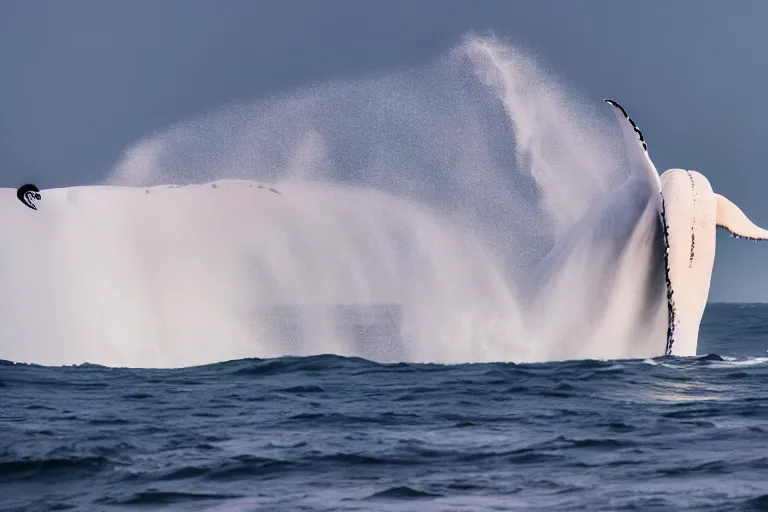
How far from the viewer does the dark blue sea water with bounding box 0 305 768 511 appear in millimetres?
7266

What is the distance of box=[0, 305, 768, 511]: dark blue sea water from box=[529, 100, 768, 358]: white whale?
0.59 metres

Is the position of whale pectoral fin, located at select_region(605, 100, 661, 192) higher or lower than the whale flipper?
higher

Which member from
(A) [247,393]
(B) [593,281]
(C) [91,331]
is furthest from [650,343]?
(C) [91,331]

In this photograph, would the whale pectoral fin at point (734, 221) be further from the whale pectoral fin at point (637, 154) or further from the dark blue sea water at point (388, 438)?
the dark blue sea water at point (388, 438)

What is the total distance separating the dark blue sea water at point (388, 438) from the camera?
23.8ft

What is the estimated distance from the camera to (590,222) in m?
15.0

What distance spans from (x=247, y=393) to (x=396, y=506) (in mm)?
5700

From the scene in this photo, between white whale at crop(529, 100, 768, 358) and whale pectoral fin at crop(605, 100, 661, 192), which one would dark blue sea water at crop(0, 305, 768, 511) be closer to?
white whale at crop(529, 100, 768, 358)

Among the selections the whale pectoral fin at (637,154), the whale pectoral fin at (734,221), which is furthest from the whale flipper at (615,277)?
the whale pectoral fin at (734,221)

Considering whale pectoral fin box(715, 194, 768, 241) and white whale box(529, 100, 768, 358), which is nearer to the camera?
white whale box(529, 100, 768, 358)

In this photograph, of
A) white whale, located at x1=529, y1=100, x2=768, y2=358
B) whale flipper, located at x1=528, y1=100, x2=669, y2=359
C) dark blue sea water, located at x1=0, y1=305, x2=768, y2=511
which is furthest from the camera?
whale flipper, located at x1=528, y1=100, x2=669, y2=359

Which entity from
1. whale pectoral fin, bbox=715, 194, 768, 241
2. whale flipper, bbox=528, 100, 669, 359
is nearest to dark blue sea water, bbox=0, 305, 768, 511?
whale flipper, bbox=528, 100, 669, 359

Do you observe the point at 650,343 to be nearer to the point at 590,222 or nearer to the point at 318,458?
the point at 590,222

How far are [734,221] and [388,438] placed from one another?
772 cm
